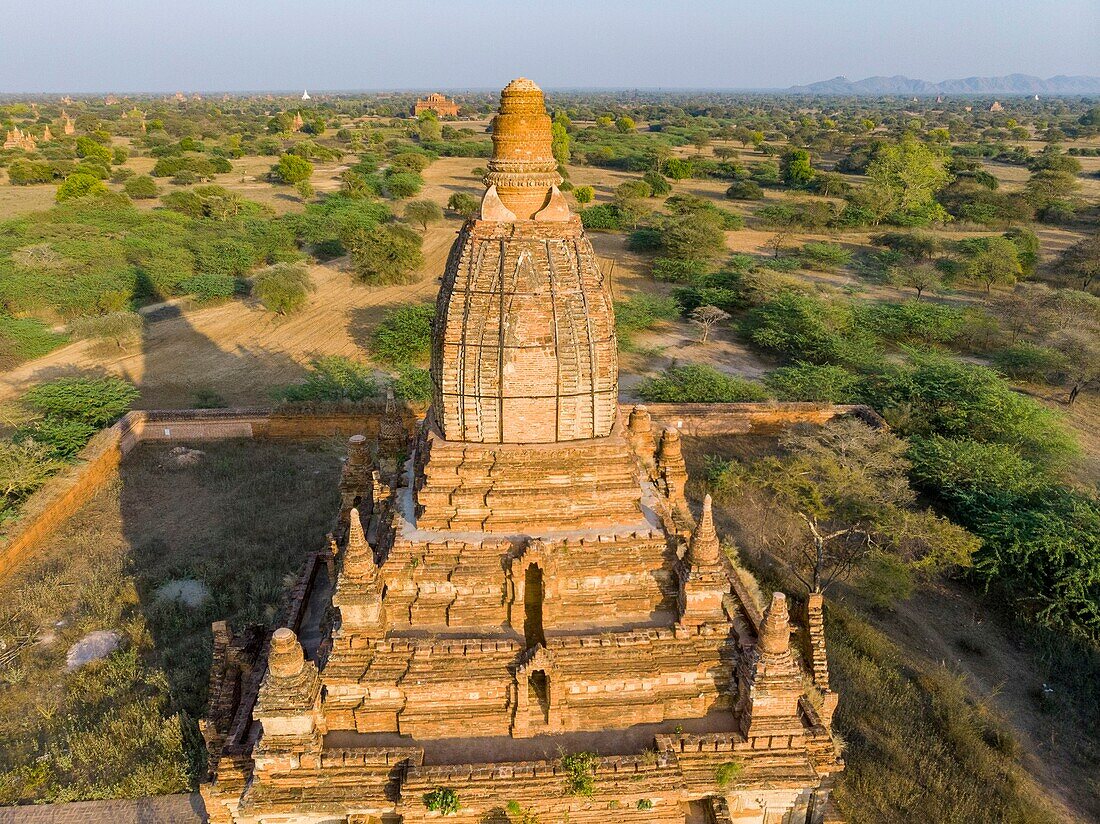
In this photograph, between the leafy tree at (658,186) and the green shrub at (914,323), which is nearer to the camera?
the green shrub at (914,323)

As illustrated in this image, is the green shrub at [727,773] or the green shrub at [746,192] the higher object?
the green shrub at [746,192]

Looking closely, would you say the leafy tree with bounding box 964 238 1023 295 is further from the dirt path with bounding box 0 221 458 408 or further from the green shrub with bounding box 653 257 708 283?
the dirt path with bounding box 0 221 458 408

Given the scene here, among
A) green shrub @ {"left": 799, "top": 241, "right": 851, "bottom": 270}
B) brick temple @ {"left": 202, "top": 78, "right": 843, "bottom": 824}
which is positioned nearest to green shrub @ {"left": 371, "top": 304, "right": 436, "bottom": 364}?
brick temple @ {"left": 202, "top": 78, "right": 843, "bottom": 824}

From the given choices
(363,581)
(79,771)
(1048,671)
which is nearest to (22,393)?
(79,771)

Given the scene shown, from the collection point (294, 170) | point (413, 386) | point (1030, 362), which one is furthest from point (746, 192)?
point (413, 386)

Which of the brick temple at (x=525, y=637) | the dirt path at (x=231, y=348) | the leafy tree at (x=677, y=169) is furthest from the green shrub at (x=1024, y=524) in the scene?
the leafy tree at (x=677, y=169)

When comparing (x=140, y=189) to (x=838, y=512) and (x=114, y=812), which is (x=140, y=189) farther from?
(x=838, y=512)

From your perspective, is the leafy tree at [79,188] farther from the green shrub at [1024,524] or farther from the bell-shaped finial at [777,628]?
the bell-shaped finial at [777,628]
